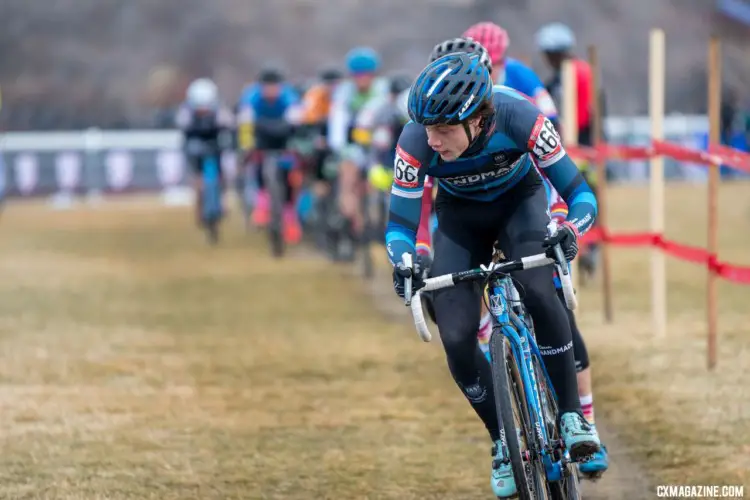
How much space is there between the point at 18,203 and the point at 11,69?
20.6 meters

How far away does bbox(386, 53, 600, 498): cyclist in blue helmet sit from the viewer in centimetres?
544

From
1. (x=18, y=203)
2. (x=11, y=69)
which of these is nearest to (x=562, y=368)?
(x=18, y=203)

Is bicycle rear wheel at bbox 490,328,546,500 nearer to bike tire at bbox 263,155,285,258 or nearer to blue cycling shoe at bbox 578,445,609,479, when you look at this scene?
blue cycling shoe at bbox 578,445,609,479

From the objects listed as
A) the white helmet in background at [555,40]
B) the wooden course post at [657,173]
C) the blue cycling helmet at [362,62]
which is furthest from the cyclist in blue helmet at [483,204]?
the blue cycling helmet at [362,62]

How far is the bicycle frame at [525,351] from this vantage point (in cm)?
538

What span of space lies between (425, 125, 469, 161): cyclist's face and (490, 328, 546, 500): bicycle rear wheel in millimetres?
714

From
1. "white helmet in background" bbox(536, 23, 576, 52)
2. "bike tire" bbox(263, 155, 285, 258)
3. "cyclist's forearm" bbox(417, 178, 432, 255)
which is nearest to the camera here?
"cyclist's forearm" bbox(417, 178, 432, 255)

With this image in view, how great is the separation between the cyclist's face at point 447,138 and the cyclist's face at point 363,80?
35.7 feet

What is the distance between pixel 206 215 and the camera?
21.3 metres

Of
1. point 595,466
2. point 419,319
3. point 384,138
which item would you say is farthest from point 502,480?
point 384,138

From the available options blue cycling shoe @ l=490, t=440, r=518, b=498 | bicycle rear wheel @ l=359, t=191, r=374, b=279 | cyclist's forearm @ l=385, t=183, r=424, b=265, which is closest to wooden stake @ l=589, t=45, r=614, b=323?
bicycle rear wheel @ l=359, t=191, r=374, b=279

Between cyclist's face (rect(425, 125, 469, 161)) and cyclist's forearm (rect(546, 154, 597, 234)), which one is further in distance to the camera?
cyclist's forearm (rect(546, 154, 597, 234))

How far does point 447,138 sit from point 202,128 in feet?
55.3

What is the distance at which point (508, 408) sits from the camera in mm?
5227
